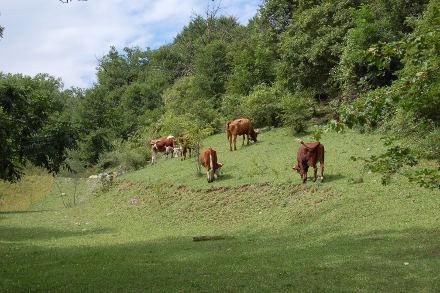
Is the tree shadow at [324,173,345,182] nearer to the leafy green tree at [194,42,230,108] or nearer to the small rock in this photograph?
the small rock

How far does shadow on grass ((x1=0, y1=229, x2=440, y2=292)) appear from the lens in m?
7.89

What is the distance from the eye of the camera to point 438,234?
1106 cm

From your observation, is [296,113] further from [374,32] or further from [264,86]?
[264,86]

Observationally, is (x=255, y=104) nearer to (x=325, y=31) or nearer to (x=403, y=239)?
(x=325, y=31)

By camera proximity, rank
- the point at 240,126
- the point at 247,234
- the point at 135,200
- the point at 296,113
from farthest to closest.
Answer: the point at 240,126 < the point at 296,113 < the point at 135,200 < the point at 247,234

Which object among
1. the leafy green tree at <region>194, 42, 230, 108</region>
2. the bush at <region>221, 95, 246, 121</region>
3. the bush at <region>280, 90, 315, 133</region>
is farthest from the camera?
the leafy green tree at <region>194, 42, 230, 108</region>

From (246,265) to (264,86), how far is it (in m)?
27.3

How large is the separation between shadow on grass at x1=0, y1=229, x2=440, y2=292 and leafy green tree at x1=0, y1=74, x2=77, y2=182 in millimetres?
2633

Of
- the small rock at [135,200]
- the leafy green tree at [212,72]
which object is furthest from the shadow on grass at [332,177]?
the leafy green tree at [212,72]

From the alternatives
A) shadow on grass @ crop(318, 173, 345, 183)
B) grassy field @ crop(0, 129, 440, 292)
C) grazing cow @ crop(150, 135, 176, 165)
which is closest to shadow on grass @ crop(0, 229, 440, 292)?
grassy field @ crop(0, 129, 440, 292)

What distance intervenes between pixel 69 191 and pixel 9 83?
25.4 m

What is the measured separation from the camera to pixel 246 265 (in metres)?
9.75

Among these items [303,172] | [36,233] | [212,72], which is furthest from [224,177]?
[212,72]

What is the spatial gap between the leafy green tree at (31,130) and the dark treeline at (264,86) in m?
0.03
